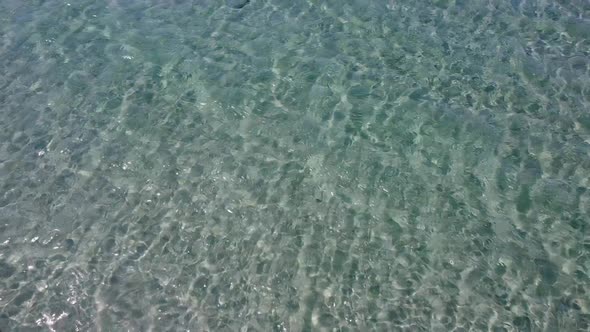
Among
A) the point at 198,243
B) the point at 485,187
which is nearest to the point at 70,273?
the point at 198,243

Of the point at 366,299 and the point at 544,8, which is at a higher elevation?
the point at 544,8

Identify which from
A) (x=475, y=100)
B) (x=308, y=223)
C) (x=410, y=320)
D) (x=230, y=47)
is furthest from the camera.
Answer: (x=230, y=47)

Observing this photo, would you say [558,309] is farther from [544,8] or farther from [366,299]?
[544,8]

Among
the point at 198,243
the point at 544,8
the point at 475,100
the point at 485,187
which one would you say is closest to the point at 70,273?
the point at 198,243

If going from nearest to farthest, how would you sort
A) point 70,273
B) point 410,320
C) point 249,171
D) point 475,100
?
point 410,320 < point 70,273 < point 249,171 < point 475,100

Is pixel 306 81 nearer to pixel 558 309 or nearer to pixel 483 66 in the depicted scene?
pixel 483 66

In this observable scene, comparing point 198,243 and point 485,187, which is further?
point 485,187
